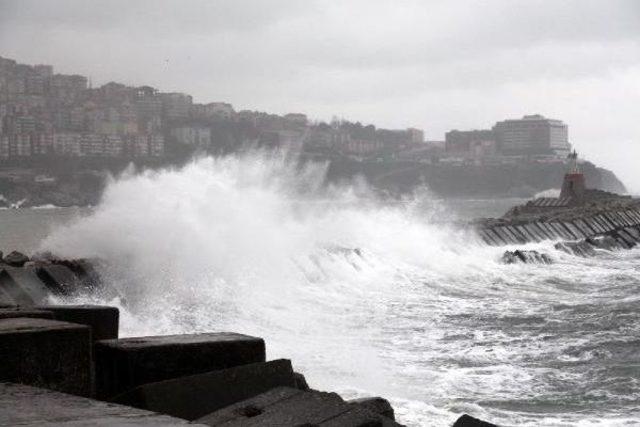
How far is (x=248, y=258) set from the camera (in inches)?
690

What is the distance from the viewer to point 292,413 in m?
4.10

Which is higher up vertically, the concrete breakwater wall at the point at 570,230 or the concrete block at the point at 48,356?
the concrete block at the point at 48,356

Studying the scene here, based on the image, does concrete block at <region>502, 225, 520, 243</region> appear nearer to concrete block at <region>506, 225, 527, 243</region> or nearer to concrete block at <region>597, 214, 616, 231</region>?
concrete block at <region>506, 225, 527, 243</region>

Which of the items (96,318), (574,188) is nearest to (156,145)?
(574,188)

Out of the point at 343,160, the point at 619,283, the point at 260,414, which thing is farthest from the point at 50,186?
the point at 260,414

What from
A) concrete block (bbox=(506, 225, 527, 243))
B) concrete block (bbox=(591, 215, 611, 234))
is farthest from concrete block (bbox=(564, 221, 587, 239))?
concrete block (bbox=(506, 225, 527, 243))

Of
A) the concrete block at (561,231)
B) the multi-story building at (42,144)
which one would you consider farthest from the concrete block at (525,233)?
the multi-story building at (42,144)

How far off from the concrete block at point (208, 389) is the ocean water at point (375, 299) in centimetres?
251

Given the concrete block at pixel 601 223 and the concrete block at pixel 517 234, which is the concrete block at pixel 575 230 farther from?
the concrete block at pixel 517 234

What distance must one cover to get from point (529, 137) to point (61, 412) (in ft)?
592

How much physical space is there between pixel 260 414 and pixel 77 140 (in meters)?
87.3

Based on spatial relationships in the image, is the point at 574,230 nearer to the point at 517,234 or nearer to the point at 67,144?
the point at 517,234

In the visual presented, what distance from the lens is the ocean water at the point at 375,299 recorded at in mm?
8508

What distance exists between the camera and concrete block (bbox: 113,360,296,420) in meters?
4.16
